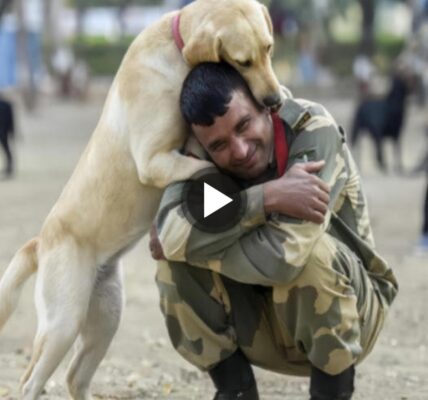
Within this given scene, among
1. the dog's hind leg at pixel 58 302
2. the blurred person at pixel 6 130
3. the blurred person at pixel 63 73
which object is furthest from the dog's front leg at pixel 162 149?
the blurred person at pixel 63 73

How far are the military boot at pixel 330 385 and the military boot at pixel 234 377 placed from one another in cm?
27

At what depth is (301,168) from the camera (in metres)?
4.10

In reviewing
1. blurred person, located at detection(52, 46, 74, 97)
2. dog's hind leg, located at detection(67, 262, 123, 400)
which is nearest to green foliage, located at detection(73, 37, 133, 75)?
blurred person, located at detection(52, 46, 74, 97)

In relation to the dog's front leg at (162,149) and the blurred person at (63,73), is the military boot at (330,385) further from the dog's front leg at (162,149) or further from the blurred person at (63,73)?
the blurred person at (63,73)

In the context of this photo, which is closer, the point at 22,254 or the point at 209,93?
the point at 209,93

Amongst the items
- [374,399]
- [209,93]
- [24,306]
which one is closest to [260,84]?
[209,93]

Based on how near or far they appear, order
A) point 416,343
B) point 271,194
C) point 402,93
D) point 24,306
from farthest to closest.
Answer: point 402,93
point 24,306
point 416,343
point 271,194

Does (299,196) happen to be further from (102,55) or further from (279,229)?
(102,55)

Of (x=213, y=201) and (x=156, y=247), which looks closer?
(x=213, y=201)

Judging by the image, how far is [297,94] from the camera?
32531mm

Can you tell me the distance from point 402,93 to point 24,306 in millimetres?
11593

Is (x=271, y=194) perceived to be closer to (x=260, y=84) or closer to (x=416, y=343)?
(x=260, y=84)

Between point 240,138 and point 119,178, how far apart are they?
59 cm

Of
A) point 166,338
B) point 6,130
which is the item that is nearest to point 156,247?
point 166,338
